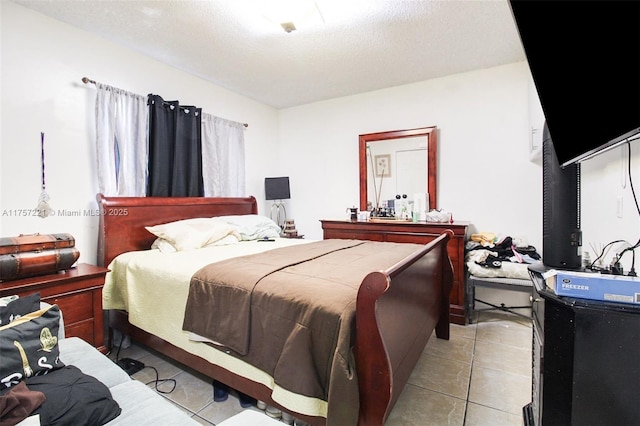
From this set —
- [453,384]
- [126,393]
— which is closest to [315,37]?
[126,393]

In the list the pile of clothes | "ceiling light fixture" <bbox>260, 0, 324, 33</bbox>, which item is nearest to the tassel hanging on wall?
"ceiling light fixture" <bbox>260, 0, 324, 33</bbox>

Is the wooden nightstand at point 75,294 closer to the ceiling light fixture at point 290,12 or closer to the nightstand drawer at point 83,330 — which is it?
the nightstand drawer at point 83,330

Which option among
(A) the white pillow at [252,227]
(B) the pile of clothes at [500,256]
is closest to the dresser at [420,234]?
(B) the pile of clothes at [500,256]

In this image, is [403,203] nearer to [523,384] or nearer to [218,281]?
[523,384]

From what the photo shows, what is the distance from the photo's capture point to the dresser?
9.62 ft

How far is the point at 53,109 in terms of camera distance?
234 centimetres

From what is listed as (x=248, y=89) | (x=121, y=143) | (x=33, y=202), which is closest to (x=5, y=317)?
(x=33, y=202)

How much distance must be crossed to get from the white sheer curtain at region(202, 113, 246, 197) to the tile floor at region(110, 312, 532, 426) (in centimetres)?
186

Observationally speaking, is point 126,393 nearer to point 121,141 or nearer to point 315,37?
point 121,141

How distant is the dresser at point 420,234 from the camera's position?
9.62ft

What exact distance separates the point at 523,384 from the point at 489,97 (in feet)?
8.94

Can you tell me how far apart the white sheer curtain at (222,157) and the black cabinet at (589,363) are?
331cm

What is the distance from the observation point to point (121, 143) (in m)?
2.72

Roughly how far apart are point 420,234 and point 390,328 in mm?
1988
